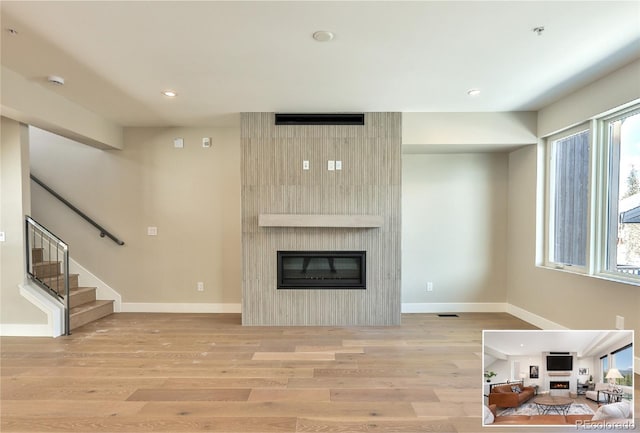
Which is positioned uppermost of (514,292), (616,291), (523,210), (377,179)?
(377,179)

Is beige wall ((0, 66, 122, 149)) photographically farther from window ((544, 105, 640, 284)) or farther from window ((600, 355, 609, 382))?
window ((544, 105, 640, 284))

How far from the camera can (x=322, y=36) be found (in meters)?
2.29

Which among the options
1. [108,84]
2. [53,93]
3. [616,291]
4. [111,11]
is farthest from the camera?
→ [53,93]

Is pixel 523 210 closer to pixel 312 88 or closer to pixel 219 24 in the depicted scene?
pixel 312 88

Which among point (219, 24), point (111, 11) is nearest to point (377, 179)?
point (219, 24)

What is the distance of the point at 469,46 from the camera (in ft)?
8.03

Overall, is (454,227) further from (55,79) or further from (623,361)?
(55,79)

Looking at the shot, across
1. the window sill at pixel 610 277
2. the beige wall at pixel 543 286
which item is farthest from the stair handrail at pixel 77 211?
the window sill at pixel 610 277

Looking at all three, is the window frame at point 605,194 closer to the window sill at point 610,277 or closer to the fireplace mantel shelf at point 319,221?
the window sill at point 610,277

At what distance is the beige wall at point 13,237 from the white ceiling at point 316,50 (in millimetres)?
976

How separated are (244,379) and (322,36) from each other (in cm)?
271

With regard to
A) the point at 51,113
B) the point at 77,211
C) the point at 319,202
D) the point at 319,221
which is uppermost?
the point at 51,113

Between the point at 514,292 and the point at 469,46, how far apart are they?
11.3ft

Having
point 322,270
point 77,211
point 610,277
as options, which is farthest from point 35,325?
A: point 610,277
